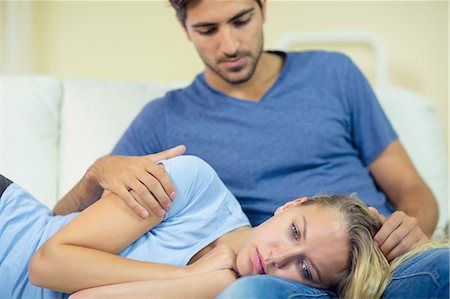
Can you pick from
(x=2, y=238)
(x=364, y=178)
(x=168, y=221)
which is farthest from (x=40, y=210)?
(x=364, y=178)

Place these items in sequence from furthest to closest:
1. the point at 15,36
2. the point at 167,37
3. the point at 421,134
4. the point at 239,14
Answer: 1. the point at 167,37
2. the point at 15,36
3. the point at 421,134
4. the point at 239,14

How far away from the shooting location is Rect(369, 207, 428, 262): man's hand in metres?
1.21

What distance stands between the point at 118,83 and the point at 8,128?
0.38 metres

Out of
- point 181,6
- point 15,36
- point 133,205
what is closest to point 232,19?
point 181,6

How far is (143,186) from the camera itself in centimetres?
114

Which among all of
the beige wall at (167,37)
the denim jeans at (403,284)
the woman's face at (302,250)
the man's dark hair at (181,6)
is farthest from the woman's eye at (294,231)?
the beige wall at (167,37)

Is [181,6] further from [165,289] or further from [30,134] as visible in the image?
[165,289]

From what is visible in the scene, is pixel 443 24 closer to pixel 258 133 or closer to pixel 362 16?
pixel 362 16

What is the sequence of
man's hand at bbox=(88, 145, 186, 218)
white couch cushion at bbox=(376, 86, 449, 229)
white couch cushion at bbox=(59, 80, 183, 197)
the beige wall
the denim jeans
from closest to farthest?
the denim jeans, man's hand at bbox=(88, 145, 186, 218), white couch cushion at bbox=(59, 80, 183, 197), white couch cushion at bbox=(376, 86, 449, 229), the beige wall

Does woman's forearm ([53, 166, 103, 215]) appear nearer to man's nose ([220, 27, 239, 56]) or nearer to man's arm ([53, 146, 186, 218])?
→ man's arm ([53, 146, 186, 218])

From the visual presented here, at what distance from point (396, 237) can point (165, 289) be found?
51cm

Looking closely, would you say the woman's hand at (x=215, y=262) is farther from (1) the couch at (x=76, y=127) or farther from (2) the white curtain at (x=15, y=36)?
(2) the white curtain at (x=15, y=36)

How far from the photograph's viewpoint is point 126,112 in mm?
1779

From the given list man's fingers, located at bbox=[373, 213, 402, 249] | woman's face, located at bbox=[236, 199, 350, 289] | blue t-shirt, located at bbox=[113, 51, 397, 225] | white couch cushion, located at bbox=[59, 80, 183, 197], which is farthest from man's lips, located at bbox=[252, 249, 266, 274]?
white couch cushion, located at bbox=[59, 80, 183, 197]
